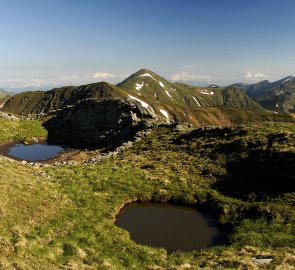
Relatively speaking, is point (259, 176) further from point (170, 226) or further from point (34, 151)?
point (34, 151)

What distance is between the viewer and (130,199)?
121ft

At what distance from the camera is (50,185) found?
35.8m

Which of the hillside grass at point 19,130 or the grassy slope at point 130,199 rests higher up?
the hillside grass at point 19,130

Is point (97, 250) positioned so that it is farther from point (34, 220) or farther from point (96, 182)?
point (96, 182)

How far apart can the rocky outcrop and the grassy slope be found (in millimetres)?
18176

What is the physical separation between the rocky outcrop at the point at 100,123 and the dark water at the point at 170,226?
31.8 m

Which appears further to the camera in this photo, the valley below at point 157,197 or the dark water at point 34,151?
the dark water at point 34,151

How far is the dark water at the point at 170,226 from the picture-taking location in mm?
28312

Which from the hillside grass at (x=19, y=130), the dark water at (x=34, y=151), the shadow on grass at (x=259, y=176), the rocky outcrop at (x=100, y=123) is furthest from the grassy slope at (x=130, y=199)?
the hillside grass at (x=19, y=130)

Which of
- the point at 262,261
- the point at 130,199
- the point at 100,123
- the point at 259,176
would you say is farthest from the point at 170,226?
the point at 100,123

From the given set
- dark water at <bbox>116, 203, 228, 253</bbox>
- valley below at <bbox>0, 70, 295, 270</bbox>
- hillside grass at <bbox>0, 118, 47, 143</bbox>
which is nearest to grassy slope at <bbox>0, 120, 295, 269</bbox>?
valley below at <bbox>0, 70, 295, 270</bbox>

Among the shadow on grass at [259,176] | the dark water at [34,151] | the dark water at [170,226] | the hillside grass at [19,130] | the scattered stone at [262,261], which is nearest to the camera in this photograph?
the scattered stone at [262,261]

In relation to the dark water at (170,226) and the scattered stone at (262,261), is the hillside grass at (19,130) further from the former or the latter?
the scattered stone at (262,261)

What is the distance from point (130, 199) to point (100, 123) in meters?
42.9
